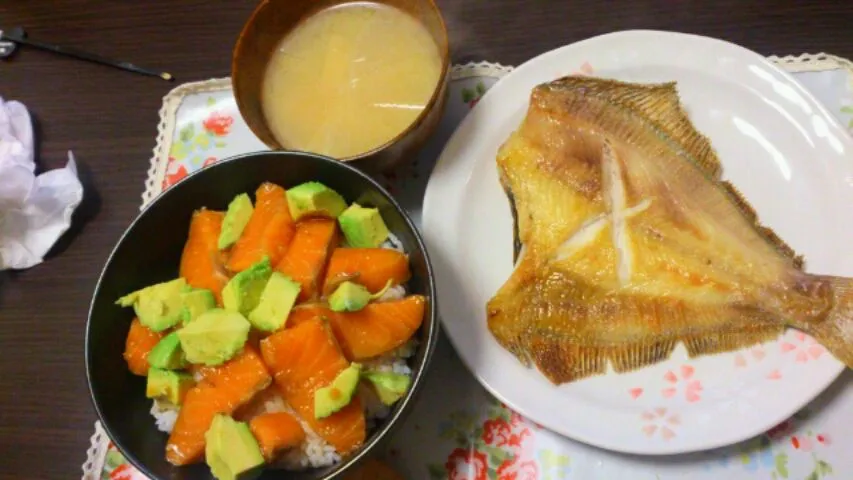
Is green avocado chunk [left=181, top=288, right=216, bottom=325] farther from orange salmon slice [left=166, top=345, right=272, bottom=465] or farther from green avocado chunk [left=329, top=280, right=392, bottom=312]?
green avocado chunk [left=329, top=280, right=392, bottom=312]

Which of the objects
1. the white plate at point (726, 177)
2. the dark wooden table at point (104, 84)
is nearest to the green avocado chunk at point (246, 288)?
the white plate at point (726, 177)

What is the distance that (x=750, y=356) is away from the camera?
3.90ft

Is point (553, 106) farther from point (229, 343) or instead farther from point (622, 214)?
point (229, 343)

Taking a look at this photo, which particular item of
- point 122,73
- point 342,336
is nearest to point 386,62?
point 342,336

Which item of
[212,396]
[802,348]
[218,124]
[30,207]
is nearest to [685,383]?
[802,348]

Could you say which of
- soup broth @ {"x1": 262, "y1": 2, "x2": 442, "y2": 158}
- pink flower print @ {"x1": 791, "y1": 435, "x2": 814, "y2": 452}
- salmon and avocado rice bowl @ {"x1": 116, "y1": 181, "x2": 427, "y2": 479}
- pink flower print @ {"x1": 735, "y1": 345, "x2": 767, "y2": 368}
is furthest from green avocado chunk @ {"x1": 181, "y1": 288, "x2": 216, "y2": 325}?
pink flower print @ {"x1": 791, "y1": 435, "x2": 814, "y2": 452}

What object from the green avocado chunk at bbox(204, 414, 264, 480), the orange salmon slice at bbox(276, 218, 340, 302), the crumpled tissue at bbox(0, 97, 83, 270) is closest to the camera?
the green avocado chunk at bbox(204, 414, 264, 480)

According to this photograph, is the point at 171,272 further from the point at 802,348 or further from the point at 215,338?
the point at 802,348

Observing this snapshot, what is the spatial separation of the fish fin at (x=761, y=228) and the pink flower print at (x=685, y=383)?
0.25 metres

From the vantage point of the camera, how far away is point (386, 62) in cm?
140

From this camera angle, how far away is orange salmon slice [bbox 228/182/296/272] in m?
1.14

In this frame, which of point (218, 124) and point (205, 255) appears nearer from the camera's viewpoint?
point (205, 255)

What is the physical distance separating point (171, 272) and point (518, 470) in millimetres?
693

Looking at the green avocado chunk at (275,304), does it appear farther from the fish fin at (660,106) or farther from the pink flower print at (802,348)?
the pink flower print at (802,348)
